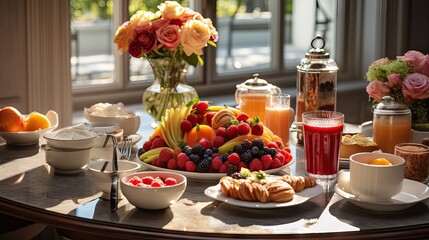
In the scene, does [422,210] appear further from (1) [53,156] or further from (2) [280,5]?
(2) [280,5]

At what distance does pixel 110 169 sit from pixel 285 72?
260 cm

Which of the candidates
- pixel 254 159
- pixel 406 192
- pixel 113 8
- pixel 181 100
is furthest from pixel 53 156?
pixel 113 8

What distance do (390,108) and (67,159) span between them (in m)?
0.93

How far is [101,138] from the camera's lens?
2170 mm

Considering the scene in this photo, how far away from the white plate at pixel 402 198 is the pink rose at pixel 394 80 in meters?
0.61

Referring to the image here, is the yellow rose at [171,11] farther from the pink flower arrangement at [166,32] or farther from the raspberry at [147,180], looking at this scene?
the raspberry at [147,180]

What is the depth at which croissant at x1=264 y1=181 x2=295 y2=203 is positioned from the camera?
1775 millimetres

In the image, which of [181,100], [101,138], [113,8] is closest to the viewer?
[101,138]

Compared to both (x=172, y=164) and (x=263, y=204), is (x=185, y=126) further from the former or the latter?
(x=263, y=204)

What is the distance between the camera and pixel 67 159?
209 centimetres

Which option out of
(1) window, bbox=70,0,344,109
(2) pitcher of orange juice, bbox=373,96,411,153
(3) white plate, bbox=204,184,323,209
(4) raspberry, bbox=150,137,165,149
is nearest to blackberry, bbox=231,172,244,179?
(3) white plate, bbox=204,184,323,209

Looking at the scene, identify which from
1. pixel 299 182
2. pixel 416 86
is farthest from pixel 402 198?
pixel 416 86

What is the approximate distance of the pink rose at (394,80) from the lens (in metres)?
2.46

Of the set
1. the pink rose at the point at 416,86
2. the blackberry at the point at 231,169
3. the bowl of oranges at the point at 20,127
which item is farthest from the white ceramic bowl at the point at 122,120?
the pink rose at the point at 416,86
